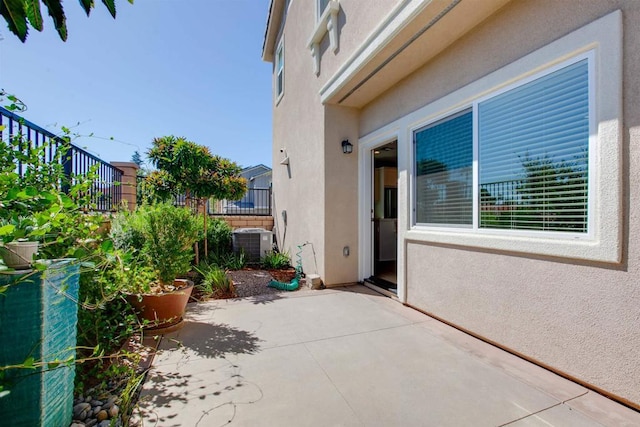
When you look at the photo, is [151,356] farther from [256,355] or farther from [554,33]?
[554,33]

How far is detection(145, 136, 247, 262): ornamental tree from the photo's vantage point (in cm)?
587

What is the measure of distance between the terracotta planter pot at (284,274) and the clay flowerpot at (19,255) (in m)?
5.02

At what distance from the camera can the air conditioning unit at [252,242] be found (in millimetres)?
8000

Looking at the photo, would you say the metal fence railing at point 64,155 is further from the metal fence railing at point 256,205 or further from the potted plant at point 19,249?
the metal fence railing at point 256,205

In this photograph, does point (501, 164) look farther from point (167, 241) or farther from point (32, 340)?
point (167, 241)

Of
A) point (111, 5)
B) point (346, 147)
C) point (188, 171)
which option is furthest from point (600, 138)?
point (188, 171)

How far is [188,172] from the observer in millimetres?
6027

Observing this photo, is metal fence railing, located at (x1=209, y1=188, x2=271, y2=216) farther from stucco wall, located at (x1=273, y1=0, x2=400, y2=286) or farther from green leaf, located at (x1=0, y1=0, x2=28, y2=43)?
green leaf, located at (x1=0, y1=0, x2=28, y2=43)

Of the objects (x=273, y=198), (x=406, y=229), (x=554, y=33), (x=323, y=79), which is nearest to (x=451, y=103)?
(x=554, y=33)

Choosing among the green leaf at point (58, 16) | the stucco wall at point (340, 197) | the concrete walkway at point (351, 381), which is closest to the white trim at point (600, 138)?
the concrete walkway at point (351, 381)

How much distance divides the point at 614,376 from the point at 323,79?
5.88 m

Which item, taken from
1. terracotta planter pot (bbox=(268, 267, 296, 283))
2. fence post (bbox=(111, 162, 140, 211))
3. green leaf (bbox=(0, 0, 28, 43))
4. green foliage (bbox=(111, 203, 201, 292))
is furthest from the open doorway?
green leaf (bbox=(0, 0, 28, 43))

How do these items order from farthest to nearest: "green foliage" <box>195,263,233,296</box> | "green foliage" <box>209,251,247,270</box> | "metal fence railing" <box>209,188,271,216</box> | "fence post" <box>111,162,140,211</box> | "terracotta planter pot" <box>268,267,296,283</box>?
1. "metal fence railing" <box>209,188,271,216</box>
2. "green foliage" <box>209,251,247,270</box>
3. "fence post" <box>111,162,140,211</box>
4. "terracotta planter pot" <box>268,267,296,283</box>
5. "green foliage" <box>195,263,233,296</box>

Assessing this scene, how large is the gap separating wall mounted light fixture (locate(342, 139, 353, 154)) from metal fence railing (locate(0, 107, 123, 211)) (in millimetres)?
3918
